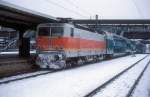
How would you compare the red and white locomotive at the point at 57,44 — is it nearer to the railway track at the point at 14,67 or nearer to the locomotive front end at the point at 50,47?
the locomotive front end at the point at 50,47

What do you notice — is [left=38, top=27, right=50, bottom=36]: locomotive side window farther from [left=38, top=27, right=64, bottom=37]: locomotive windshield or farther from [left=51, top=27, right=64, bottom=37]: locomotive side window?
[left=51, top=27, right=64, bottom=37]: locomotive side window

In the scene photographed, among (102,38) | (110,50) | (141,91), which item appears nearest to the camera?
(141,91)

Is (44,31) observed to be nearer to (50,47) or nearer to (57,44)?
(50,47)

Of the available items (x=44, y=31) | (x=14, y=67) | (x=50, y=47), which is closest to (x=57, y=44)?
(x=50, y=47)

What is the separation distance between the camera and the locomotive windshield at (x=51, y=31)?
20164 mm

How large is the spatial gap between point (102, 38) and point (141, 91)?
21.5 metres

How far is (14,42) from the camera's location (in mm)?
60750

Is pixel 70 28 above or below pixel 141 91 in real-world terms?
above

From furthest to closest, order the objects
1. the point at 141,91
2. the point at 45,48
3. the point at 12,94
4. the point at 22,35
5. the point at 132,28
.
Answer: the point at 132,28 < the point at 22,35 < the point at 45,48 < the point at 141,91 < the point at 12,94

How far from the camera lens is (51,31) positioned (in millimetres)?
20391

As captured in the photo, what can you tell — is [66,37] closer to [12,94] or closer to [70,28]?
[70,28]

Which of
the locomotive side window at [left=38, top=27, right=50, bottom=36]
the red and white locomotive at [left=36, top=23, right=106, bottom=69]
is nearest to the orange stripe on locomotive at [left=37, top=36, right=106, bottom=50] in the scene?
the red and white locomotive at [left=36, top=23, right=106, bottom=69]

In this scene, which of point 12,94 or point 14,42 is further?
point 14,42

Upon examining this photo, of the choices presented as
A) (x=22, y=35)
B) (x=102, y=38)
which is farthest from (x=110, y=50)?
(x=22, y=35)
